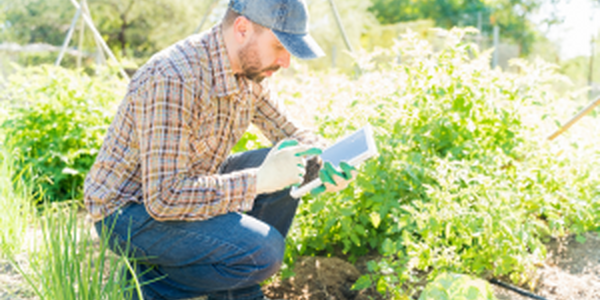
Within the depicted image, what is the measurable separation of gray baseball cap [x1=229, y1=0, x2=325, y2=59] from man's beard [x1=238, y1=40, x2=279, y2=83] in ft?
0.29

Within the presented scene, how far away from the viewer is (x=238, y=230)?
1.63 m

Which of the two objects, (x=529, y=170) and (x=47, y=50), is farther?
(x=47, y=50)

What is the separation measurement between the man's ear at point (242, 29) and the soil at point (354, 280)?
1018 mm

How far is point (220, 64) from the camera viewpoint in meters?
1.63

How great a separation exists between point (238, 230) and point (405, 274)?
58 cm

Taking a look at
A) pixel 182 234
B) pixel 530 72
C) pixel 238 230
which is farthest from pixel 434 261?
pixel 530 72

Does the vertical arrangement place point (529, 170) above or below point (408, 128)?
below

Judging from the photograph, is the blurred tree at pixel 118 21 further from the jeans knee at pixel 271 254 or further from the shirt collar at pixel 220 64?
the jeans knee at pixel 271 254

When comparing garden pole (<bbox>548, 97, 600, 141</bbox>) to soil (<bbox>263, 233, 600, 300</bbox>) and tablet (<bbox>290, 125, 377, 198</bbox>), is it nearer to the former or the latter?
soil (<bbox>263, 233, 600, 300</bbox>)

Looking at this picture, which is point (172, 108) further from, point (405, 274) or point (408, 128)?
point (408, 128)

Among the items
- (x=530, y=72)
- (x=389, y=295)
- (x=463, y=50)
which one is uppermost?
(x=463, y=50)

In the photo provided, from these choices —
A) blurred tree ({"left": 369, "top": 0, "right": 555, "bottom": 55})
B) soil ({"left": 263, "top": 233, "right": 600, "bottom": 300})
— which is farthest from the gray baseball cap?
blurred tree ({"left": 369, "top": 0, "right": 555, "bottom": 55})

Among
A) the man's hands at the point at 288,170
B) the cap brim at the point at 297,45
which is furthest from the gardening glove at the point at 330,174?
the cap brim at the point at 297,45

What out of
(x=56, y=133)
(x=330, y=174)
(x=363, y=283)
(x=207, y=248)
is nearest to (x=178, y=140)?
(x=207, y=248)
